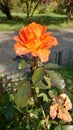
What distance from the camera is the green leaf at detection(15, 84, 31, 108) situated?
173cm

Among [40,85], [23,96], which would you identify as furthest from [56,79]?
[23,96]

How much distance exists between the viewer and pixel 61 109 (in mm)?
1815

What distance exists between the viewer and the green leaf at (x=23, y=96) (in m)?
1.73

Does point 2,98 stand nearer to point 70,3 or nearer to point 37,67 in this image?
point 37,67

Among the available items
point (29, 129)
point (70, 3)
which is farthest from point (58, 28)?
point (29, 129)

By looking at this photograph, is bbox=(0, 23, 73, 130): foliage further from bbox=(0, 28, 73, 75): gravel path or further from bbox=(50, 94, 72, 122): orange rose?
bbox=(0, 28, 73, 75): gravel path

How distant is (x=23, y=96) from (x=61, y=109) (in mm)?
216

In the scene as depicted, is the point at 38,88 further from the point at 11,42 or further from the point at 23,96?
the point at 11,42

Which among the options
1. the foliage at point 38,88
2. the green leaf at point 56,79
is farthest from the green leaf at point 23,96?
the green leaf at point 56,79

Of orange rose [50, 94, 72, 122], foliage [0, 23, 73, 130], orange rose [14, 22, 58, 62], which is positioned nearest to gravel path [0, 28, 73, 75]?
foliage [0, 23, 73, 130]

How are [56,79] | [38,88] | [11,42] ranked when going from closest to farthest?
1. [56,79]
2. [38,88]
3. [11,42]

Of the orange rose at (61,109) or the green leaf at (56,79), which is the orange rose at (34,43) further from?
the orange rose at (61,109)

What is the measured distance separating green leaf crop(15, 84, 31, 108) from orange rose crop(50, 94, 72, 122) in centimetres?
16

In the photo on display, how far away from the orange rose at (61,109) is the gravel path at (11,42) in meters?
6.99
